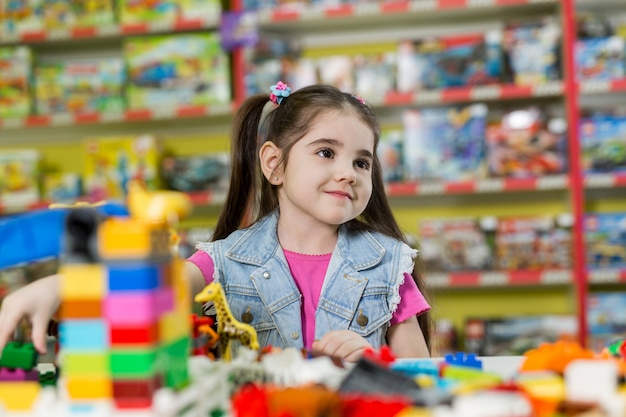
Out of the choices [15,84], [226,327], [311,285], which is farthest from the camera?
[15,84]

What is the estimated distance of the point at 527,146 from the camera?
289 centimetres

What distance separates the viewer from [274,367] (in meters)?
0.72

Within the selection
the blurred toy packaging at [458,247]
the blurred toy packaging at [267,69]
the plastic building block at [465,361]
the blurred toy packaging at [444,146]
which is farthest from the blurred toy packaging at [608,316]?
the plastic building block at [465,361]

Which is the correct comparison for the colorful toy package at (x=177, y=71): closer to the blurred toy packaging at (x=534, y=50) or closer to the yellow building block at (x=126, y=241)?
the blurred toy packaging at (x=534, y=50)

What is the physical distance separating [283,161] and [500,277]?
1.63 m

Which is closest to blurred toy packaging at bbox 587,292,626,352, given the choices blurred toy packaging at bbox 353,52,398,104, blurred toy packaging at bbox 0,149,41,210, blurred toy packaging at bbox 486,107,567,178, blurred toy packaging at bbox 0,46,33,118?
blurred toy packaging at bbox 486,107,567,178

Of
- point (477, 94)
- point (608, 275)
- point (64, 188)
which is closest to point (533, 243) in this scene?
point (608, 275)

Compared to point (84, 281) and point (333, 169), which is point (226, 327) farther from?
point (333, 169)

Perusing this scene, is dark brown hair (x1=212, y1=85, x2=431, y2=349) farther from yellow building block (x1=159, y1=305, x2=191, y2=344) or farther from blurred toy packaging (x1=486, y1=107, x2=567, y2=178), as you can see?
blurred toy packaging (x1=486, y1=107, x2=567, y2=178)

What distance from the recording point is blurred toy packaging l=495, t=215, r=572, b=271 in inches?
114

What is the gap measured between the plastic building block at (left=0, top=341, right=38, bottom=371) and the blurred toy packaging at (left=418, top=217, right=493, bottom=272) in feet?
7.60

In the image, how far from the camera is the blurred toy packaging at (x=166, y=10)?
3076 millimetres

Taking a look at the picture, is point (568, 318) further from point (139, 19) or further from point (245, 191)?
point (139, 19)

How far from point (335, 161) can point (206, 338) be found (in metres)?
0.60
